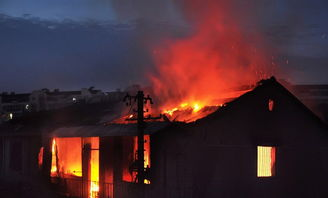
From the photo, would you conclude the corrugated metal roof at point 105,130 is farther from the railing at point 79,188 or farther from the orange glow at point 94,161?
the railing at point 79,188

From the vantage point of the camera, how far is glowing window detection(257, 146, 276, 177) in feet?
74.2

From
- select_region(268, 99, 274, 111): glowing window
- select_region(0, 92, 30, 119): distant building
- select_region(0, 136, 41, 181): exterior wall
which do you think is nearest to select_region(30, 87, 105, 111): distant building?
select_region(0, 92, 30, 119): distant building

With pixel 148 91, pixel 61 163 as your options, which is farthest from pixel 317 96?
pixel 61 163

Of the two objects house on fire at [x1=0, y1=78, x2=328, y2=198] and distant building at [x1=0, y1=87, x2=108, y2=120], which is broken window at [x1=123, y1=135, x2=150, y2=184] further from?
distant building at [x1=0, y1=87, x2=108, y2=120]

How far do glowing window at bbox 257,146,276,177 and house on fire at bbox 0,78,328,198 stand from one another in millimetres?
45

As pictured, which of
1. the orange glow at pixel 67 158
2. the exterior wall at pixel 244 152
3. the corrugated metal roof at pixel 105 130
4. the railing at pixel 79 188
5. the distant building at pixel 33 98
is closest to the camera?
the exterior wall at pixel 244 152

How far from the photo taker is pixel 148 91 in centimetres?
3141

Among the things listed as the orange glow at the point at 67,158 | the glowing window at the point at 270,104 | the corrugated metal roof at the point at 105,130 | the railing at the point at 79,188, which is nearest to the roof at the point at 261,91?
the glowing window at the point at 270,104

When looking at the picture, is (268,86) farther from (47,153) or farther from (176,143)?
(47,153)

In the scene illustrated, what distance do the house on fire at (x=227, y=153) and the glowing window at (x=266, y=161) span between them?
0.04 m

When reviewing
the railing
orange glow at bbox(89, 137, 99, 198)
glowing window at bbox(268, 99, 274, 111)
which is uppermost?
glowing window at bbox(268, 99, 274, 111)

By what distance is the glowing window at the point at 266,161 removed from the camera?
2261cm

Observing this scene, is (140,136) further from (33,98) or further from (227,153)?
(33,98)

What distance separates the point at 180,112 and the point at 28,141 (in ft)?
36.7
